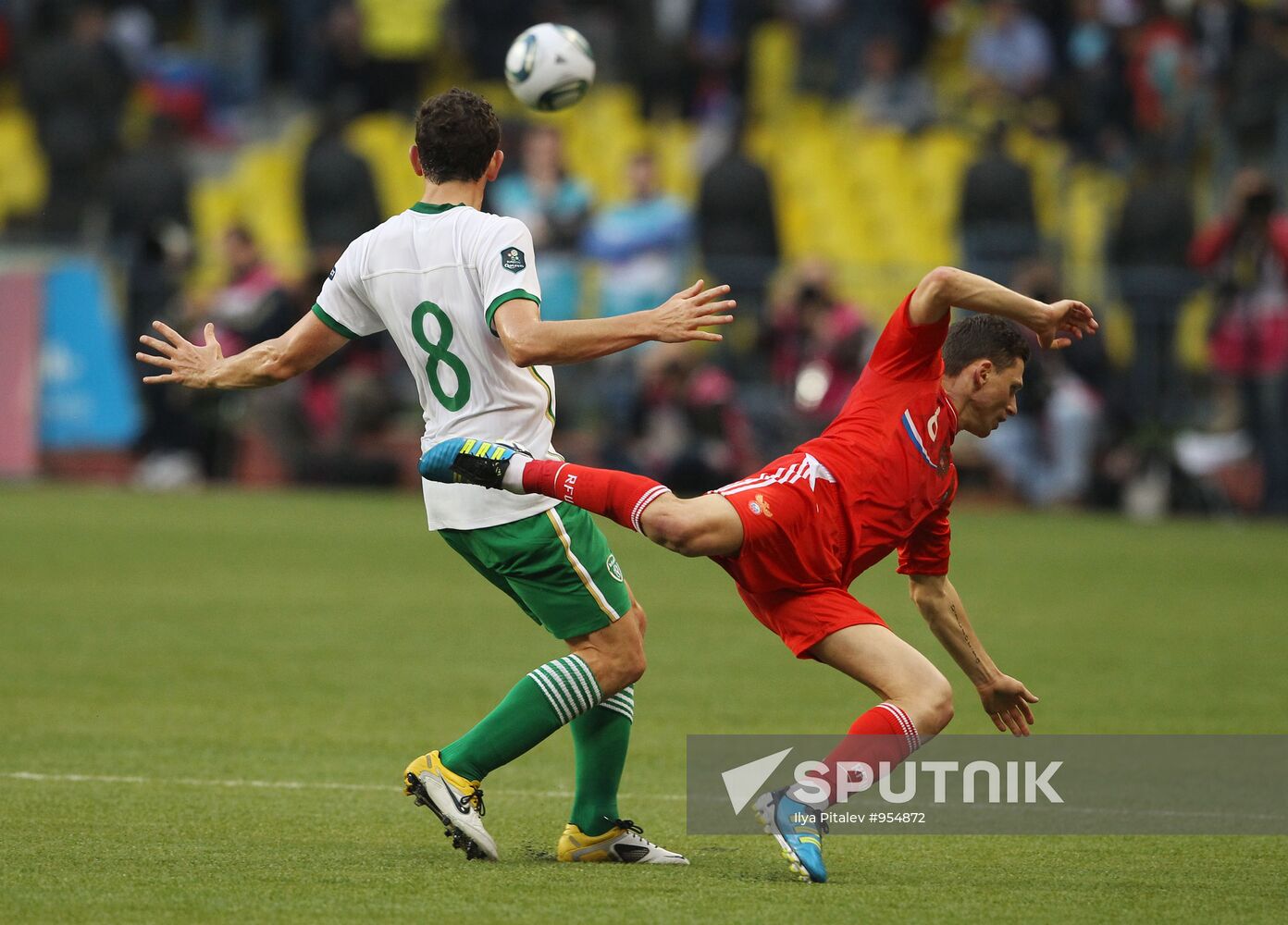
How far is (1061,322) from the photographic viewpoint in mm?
6320

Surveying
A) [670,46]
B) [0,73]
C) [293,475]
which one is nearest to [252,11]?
[0,73]

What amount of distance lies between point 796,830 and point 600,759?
36.5 inches

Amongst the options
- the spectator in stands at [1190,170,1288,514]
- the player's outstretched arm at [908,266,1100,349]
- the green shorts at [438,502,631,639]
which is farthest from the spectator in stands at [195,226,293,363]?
the player's outstretched arm at [908,266,1100,349]

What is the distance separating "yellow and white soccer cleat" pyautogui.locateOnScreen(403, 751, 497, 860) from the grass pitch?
0.10 meters

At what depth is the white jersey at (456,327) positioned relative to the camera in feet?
21.1

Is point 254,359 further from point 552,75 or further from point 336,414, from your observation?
point 336,414

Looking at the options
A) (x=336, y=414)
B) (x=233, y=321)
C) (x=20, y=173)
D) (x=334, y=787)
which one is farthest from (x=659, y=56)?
(x=334, y=787)

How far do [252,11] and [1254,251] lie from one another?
1257cm

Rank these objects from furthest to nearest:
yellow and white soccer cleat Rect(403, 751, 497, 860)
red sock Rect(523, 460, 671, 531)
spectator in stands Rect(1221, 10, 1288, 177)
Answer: spectator in stands Rect(1221, 10, 1288, 177)
yellow and white soccer cleat Rect(403, 751, 497, 860)
red sock Rect(523, 460, 671, 531)

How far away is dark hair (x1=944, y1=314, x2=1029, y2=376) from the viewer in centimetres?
669

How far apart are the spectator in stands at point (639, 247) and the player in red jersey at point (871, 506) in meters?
12.6

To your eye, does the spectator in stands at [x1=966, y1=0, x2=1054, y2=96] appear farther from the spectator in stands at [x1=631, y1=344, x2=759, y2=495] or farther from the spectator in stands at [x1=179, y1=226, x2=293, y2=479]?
the spectator in stands at [x1=179, y1=226, x2=293, y2=479]

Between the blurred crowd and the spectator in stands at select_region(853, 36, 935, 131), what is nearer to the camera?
the blurred crowd

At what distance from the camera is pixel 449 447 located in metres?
6.32
